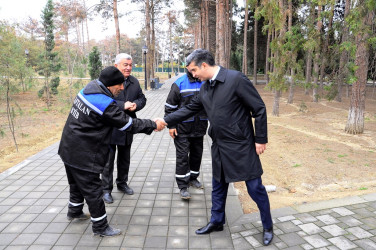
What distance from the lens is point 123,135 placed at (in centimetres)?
386

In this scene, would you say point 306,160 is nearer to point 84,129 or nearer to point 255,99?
point 255,99

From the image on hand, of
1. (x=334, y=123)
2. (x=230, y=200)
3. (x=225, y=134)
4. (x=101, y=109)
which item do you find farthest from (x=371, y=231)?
(x=334, y=123)

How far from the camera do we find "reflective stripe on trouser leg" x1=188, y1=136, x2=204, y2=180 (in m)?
4.16

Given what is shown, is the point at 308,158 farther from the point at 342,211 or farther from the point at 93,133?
the point at 93,133

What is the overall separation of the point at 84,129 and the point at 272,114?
11281 mm

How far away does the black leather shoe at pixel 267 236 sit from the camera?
2.93 metres

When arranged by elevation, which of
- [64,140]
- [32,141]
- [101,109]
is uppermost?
[101,109]

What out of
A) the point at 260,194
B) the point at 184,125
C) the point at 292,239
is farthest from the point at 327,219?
the point at 184,125

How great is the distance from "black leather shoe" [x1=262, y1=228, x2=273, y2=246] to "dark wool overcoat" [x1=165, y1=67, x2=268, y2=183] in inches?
25.3

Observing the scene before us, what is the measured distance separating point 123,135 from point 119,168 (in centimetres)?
60

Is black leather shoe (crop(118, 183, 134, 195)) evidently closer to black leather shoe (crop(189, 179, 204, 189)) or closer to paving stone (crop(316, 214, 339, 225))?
black leather shoe (crop(189, 179, 204, 189))

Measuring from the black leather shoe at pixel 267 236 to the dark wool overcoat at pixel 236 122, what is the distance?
25.3 inches

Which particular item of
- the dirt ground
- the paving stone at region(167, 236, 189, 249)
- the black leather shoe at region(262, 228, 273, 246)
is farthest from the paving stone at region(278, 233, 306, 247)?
the paving stone at region(167, 236, 189, 249)

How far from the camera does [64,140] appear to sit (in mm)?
2994
